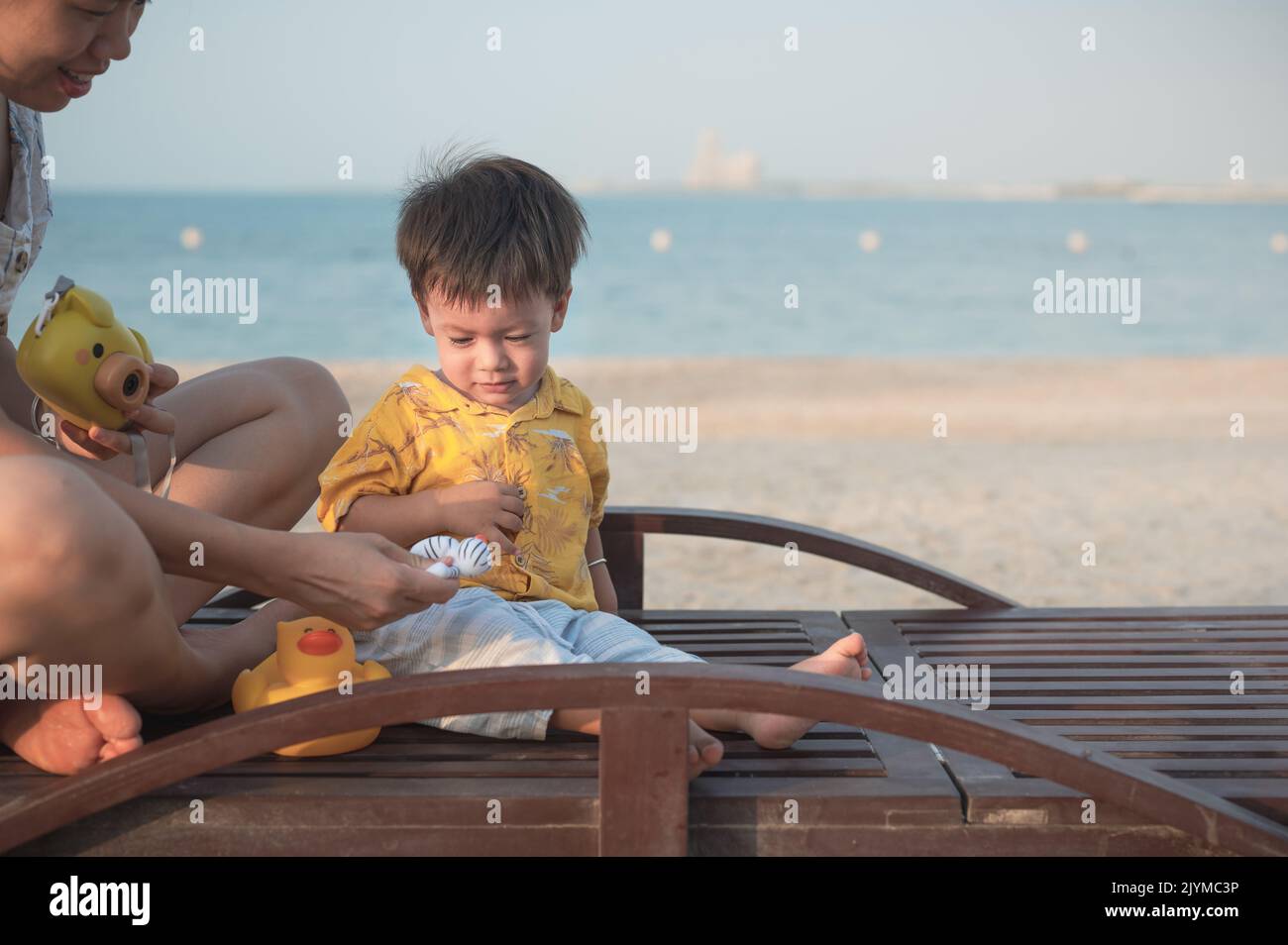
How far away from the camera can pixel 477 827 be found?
6.83 feet

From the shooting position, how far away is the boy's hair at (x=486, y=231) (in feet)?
8.50

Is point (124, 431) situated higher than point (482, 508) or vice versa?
point (124, 431)

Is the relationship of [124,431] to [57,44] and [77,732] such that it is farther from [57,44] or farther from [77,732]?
[57,44]

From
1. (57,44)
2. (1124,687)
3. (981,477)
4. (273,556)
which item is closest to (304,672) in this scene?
(273,556)

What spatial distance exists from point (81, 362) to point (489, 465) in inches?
32.9

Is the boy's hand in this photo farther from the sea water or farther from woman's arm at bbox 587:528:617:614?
the sea water

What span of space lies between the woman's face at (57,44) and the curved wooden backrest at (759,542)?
5.46 feet

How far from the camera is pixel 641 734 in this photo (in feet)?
6.62

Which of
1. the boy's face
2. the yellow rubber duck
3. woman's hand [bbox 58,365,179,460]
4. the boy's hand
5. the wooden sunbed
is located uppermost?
the boy's face

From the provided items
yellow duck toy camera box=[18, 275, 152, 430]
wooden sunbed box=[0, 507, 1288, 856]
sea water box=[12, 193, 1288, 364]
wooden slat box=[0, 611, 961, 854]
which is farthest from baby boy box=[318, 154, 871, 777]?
sea water box=[12, 193, 1288, 364]

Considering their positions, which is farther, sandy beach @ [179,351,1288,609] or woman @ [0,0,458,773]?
sandy beach @ [179,351,1288,609]

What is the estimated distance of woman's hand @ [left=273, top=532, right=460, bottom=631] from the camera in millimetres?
2049

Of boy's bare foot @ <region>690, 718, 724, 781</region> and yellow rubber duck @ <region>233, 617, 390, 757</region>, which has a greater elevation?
yellow rubber duck @ <region>233, 617, 390, 757</region>
